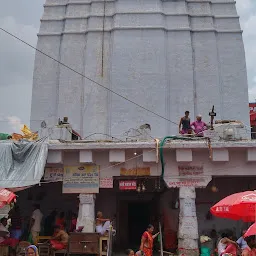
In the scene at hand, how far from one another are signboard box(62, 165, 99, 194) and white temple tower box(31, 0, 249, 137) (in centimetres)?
535

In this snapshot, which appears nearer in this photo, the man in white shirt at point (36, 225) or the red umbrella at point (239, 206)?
the red umbrella at point (239, 206)

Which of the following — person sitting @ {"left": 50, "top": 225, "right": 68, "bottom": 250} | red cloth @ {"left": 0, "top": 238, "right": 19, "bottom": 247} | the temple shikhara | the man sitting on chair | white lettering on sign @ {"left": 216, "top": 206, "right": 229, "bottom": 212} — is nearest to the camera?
white lettering on sign @ {"left": 216, "top": 206, "right": 229, "bottom": 212}

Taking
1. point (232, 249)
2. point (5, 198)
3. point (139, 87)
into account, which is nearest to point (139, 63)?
point (139, 87)

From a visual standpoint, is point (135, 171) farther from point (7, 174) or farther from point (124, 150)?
point (7, 174)

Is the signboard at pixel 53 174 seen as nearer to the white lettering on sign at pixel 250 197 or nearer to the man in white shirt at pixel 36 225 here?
the man in white shirt at pixel 36 225

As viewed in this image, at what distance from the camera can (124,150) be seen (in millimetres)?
11914

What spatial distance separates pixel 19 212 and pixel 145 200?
522 centimetres

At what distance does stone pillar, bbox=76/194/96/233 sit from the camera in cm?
1167

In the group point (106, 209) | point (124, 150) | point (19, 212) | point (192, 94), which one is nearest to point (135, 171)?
point (124, 150)

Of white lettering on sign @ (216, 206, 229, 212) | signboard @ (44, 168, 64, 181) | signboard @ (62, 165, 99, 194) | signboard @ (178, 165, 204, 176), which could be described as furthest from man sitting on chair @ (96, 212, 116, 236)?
white lettering on sign @ (216, 206, 229, 212)

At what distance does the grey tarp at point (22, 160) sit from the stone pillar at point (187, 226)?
4.53 m

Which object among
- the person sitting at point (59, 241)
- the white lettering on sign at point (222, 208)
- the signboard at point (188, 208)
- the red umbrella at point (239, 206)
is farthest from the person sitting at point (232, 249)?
the person sitting at point (59, 241)

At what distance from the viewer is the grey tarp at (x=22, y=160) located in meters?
11.3

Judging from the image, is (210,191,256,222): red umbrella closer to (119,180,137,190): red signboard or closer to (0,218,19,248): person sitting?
(119,180,137,190): red signboard
